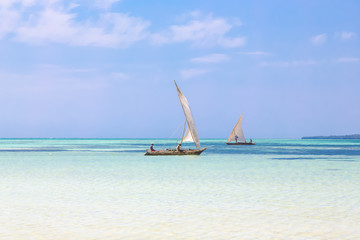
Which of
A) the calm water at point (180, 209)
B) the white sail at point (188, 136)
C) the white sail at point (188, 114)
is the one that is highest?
the white sail at point (188, 114)

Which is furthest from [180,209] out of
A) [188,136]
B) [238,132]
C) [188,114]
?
[238,132]

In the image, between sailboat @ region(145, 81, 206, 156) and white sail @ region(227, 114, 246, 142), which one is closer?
sailboat @ region(145, 81, 206, 156)

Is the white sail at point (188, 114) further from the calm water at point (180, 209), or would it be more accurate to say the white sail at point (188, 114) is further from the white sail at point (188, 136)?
the calm water at point (180, 209)

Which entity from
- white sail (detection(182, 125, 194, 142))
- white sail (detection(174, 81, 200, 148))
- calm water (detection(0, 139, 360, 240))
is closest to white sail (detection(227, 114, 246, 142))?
white sail (detection(182, 125, 194, 142))

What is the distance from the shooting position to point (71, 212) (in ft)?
50.6

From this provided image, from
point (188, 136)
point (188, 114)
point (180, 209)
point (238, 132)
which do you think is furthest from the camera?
point (238, 132)

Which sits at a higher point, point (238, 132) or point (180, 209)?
point (238, 132)

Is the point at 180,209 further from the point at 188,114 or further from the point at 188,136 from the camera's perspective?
the point at 188,136

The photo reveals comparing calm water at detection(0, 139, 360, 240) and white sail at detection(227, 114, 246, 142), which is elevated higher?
white sail at detection(227, 114, 246, 142)

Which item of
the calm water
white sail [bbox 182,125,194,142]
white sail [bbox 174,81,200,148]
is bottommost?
the calm water

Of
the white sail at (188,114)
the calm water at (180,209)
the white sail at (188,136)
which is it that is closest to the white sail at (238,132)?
the white sail at (188,136)

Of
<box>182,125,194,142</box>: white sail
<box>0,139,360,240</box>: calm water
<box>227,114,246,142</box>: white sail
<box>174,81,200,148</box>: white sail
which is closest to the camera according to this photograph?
<box>0,139,360,240</box>: calm water

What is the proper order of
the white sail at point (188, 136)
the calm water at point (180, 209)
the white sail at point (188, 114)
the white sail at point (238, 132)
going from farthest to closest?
the white sail at point (238, 132)
the white sail at point (188, 136)
the white sail at point (188, 114)
the calm water at point (180, 209)

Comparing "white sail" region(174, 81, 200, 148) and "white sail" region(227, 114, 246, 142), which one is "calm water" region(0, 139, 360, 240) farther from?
"white sail" region(227, 114, 246, 142)
